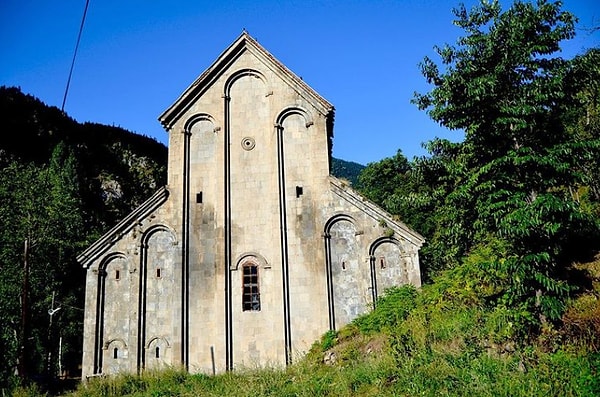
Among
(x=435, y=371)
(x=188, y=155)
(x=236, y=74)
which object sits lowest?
(x=435, y=371)

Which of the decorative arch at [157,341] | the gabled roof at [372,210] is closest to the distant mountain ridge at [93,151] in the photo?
the gabled roof at [372,210]

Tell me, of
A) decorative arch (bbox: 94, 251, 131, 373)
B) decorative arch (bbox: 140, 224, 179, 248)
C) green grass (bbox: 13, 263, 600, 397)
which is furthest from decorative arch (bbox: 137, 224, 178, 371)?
green grass (bbox: 13, 263, 600, 397)

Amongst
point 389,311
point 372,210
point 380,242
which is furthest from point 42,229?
point 389,311

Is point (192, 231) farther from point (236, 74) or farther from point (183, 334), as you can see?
point (236, 74)

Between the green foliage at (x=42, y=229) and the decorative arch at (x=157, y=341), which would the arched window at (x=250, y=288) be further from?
the green foliage at (x=42, y=229)

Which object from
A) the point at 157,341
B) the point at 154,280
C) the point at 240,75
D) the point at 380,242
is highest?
the point at 240,75

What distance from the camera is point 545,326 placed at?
10828mm

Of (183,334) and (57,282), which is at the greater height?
(57,282)

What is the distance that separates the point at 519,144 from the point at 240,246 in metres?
10.6

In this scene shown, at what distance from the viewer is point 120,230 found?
59.2ft

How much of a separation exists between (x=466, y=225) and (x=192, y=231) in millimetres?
10398

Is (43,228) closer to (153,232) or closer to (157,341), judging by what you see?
(153,232)

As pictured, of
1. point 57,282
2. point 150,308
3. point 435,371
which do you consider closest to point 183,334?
point 150,308

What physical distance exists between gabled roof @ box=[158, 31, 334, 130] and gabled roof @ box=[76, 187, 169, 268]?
10.6 ft
